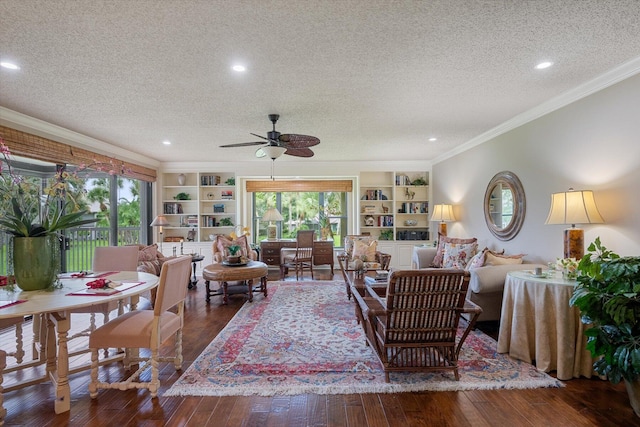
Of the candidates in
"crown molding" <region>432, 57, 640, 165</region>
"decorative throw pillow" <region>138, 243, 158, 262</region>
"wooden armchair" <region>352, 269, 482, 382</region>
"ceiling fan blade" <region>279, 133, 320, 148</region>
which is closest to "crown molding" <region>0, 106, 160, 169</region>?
"decorative throw pillow" <region>138, 243, 158, 262</region>

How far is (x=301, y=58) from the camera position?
2348 millimetres

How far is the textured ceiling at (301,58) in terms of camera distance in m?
1.82

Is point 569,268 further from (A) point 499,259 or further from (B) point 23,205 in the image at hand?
(B) point 23,205

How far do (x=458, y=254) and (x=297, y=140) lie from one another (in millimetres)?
2809

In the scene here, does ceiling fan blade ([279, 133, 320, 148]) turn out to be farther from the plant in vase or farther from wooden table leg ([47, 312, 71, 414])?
wooden table leg ([47, 312, 71, 414])

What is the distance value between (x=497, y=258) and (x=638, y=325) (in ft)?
5.51

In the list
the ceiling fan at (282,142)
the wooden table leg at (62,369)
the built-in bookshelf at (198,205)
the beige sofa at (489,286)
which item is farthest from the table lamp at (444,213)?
the wooden table leg at (62,369)

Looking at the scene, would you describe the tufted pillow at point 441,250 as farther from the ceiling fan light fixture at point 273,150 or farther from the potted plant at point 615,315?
the ceiling fan light fixture at point 273,150

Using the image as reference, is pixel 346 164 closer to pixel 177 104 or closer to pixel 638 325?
pixel 177 104

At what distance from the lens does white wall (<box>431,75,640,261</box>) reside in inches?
101

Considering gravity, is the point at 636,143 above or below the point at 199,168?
below

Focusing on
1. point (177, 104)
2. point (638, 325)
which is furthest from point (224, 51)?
point (638, 325)

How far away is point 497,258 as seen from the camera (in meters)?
3.53

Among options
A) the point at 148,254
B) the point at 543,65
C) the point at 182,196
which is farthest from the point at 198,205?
the point at 543,65
